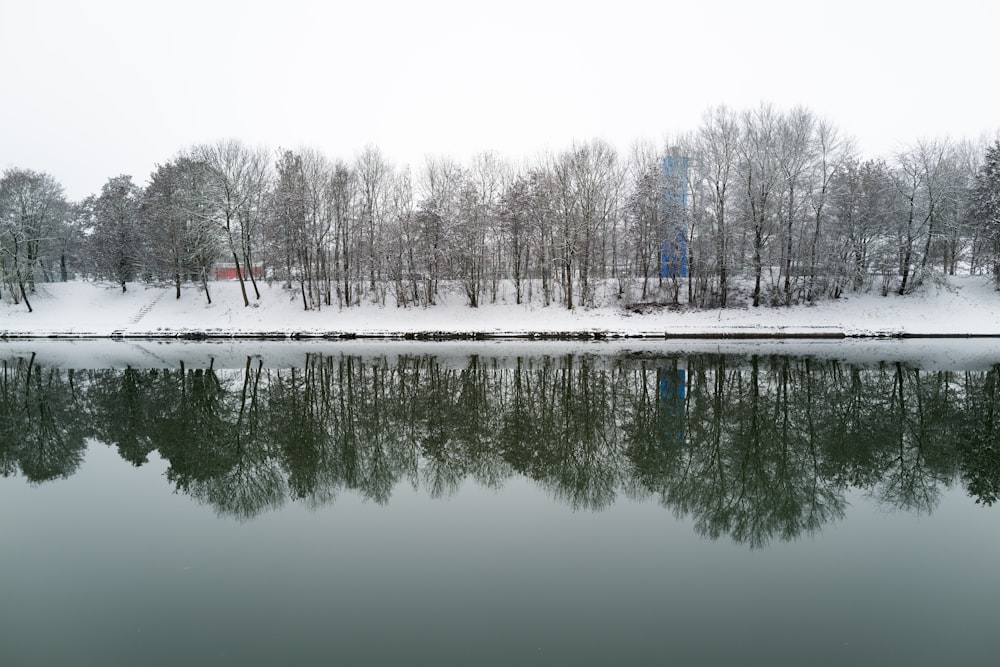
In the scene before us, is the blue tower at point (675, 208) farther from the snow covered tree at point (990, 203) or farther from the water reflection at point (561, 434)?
the water reflection at point (561, 434)

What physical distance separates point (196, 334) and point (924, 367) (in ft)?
131

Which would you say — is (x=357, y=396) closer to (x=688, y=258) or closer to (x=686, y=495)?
(x=686, y=495)

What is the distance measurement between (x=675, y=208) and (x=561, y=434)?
31.8 m

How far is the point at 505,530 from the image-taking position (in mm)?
8211

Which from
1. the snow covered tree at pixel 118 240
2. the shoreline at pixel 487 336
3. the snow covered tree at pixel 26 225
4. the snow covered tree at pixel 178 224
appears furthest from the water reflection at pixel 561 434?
the snow covered tree at pixel 26 225

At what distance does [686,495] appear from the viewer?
31.1 ft

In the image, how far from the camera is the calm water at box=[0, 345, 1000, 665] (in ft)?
18.5

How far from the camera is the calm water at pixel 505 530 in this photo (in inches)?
223

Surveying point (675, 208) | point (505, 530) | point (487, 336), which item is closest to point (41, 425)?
point (505, 530)

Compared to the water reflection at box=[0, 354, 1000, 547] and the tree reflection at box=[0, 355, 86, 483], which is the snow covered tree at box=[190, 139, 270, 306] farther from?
the water reflection at box=[0, 354, 1000, 547]

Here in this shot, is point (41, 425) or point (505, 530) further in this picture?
point (41, 425)

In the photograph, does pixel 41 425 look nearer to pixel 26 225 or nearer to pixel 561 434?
pixel 561 434

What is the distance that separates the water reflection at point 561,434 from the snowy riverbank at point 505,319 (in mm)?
13170

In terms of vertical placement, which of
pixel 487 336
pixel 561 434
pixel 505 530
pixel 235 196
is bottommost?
pixel 505 530
